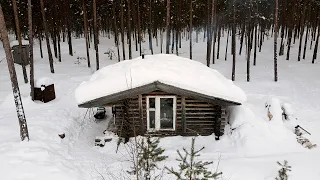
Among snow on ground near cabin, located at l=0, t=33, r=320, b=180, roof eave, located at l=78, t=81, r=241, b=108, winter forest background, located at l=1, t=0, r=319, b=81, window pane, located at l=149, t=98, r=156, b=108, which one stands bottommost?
snow on ground near cabin, located at l=0, t=33, r=320, b=180

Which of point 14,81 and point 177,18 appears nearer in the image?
point 14,81

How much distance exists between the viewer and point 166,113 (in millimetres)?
12633

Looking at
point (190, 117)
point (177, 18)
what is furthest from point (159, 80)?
point (177, 18)

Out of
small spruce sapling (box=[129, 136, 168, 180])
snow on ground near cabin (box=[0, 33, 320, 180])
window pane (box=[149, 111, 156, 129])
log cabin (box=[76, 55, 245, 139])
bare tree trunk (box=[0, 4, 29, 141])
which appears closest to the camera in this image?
small spruce sapling (box=[129, 136, 168, 180])

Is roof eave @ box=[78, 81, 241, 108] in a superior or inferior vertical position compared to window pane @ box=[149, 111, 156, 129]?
superior

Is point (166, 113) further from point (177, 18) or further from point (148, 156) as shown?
point (177, 18)

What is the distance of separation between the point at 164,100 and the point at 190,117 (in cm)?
146

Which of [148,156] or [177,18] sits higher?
[177,18]

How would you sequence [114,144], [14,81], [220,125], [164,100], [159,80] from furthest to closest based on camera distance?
[220,125] → [164,100] → [114,144] → [159,80] → [14,81]

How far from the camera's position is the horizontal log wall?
1230 centimetres

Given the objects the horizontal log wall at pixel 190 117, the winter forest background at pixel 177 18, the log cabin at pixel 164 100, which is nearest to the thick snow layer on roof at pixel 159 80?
the log cabin at pixel 164 100

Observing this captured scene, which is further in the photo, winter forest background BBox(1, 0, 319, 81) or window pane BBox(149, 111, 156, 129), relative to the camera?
winter forest background BBox(1, 0, 319, 81)

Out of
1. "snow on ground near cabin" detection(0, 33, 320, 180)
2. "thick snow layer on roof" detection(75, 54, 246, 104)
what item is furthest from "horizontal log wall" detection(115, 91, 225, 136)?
"thick snow layer on roof" detection(75, 54, 246, 104)

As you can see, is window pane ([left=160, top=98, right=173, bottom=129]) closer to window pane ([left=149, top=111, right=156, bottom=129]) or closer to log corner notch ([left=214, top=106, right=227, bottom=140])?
window pane ([left=149, top=111, right=156, bottom=129])
